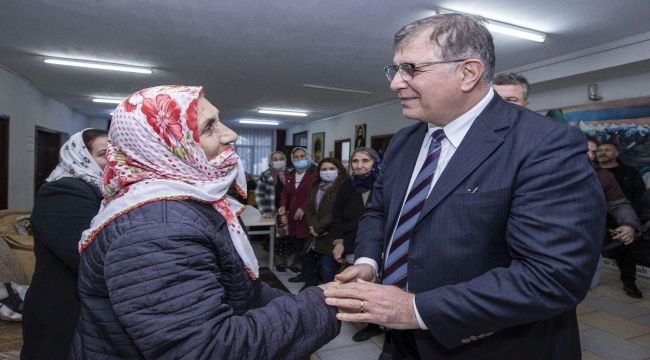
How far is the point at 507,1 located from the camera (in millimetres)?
3574

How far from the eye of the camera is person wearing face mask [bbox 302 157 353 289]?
12.7ft

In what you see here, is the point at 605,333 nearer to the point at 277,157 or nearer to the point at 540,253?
the point at 540,253

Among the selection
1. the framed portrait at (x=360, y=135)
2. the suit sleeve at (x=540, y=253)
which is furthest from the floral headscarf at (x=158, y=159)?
the framed portrait at (x=360, y=135)

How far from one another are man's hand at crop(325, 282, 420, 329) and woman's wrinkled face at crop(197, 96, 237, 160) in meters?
0.50

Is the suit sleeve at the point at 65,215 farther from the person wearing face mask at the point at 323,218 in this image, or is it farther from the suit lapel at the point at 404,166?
the person wearing face mask at the point at 323,218

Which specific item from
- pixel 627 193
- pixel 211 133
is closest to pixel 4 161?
pixel 211 133

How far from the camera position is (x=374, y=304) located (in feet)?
3.14

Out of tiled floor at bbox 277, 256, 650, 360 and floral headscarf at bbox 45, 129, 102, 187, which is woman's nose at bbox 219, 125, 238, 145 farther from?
tiled floor at bbox 277, 256, 650, 360

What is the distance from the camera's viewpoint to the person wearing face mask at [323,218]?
12.7 ft

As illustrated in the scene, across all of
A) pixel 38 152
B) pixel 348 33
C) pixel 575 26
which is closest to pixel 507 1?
pixel 575 26

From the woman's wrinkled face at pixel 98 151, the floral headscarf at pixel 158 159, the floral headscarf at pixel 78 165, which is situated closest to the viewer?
the floral headscarf at pixel 158 159

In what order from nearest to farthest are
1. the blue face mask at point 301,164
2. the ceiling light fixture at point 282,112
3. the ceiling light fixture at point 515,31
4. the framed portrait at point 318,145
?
1. the ceiling light fixture at point 515,31
2. the blue face mask at point 301,164
3. the ceiling light fixture at point 282,112
4. the framed portrait at point 318,145

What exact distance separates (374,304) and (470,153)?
18.5 inches

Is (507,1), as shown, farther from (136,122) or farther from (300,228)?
(136,122)
